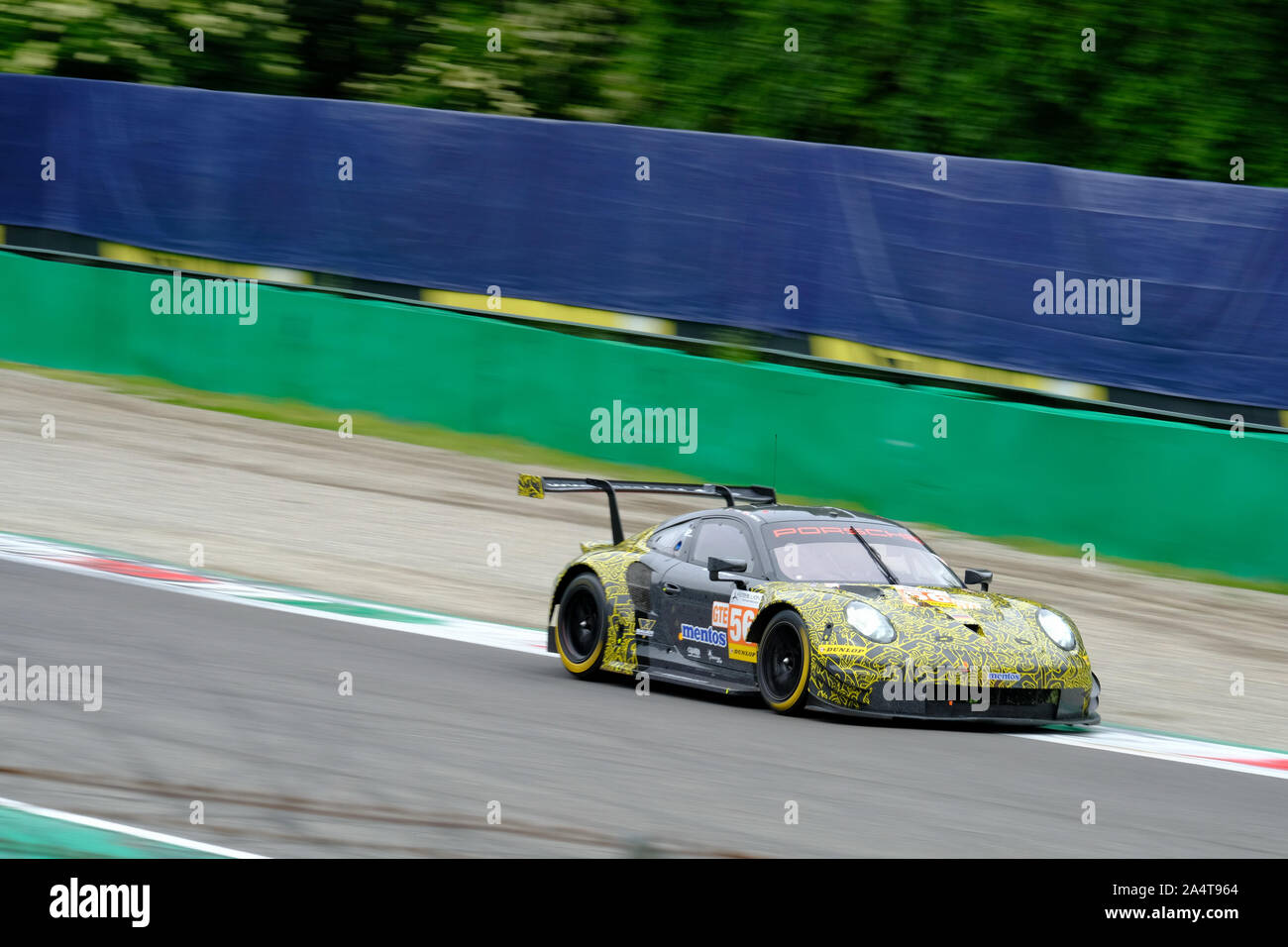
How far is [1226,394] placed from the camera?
1634 cm

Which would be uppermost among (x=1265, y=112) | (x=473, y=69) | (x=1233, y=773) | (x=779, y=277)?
(x=473, y=69)

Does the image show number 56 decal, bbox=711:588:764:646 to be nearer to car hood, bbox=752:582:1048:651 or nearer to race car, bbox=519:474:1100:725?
race car, bbox=519:474:1100:725

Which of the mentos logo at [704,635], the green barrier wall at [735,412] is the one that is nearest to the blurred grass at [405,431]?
the green barrier wall at [735,412]

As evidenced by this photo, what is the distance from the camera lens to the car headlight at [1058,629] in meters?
10.8

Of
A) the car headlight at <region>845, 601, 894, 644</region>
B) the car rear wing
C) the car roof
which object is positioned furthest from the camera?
the car rear wing

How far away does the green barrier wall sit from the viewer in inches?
629

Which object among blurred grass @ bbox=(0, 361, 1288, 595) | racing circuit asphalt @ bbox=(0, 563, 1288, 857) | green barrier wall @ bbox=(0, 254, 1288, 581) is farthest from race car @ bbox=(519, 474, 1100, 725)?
blurred grass @ bbox=(0, 361, 1288, 595)

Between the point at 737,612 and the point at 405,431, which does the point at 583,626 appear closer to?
the point at 737,612

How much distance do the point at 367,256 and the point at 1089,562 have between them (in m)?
9.91

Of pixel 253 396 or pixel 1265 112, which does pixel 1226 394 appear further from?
pixel 253 396

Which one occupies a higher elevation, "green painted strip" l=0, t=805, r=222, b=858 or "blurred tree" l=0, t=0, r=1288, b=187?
"blurred tree" l=0, t=0, r=1288, b=187

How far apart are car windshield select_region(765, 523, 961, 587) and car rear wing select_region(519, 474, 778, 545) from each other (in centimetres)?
94

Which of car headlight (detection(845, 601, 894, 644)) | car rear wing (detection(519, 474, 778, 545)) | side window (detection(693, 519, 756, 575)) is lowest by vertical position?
car headlight (detection(845, 601, 894, 644))
